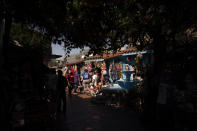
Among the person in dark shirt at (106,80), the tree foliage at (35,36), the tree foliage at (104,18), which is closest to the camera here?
the tree foliage at (104,18)

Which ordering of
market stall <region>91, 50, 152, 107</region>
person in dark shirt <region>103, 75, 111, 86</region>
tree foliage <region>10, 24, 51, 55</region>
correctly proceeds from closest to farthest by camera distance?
1. tree foliage <region>10, 24, 51, 55</region>
2. market stall <region>91, 50, 152, 107</region>
3. person in dark shirt <region>103, 75, 111, 86</region>

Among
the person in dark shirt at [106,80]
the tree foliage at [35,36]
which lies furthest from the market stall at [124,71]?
the tree foliage at [35,36]

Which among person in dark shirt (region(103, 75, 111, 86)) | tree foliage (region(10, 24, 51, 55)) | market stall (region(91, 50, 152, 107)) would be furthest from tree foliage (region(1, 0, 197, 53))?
person in dark shirt (region(103, 75, 111, 86))

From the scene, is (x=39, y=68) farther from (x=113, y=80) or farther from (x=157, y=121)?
(x=113, y=80)

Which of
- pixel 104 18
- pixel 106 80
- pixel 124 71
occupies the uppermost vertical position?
pixel 104 18

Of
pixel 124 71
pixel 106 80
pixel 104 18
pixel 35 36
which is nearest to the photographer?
pixel 104 18

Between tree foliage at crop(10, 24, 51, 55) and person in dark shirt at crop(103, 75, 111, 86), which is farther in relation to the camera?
person in dark shirt at crop(103, 75, 111, 86)

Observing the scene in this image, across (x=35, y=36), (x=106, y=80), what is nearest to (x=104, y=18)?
(x=35, y=36)

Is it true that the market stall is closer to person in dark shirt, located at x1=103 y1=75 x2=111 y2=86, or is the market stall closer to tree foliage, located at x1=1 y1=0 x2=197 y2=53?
person in dark shirt, located at x1=103 y1=75 x2=111 y2=86

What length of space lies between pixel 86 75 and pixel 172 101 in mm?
12789

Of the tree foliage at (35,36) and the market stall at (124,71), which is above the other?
the tree foliage at (35,36)

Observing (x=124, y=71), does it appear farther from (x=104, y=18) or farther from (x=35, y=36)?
(x=104, y=18)

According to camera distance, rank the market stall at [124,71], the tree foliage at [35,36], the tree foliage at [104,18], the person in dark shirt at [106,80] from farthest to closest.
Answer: the person in dark shirt at [106,80] → the market stall at [124,71] → the tree foliage at [35,36] → the tree foliage at [104,18]

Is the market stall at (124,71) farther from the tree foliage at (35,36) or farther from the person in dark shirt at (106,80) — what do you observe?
the tree foliage at (35,36)
